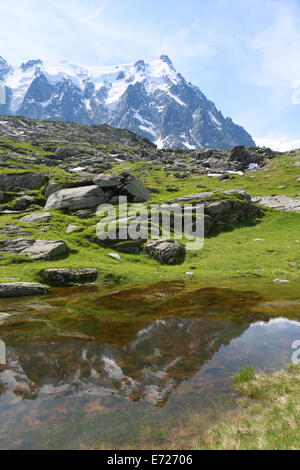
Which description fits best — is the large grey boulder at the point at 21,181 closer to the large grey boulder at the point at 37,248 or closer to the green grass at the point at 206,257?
the green grass at the point at 206,257

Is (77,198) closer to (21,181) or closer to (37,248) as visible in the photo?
(37,248)

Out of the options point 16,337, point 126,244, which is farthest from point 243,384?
point 126,244

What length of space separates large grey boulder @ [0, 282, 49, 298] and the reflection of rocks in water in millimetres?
9430

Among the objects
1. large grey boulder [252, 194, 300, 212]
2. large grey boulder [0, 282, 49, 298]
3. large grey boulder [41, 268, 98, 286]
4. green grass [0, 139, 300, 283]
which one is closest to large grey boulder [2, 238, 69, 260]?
green grass [0, 139, 300, 283]

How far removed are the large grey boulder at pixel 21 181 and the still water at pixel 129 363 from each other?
4889cm

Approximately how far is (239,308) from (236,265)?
13.3 meters

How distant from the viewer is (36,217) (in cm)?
4062

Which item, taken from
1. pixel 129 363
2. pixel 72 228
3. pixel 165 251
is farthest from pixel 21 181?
pixel 129 363

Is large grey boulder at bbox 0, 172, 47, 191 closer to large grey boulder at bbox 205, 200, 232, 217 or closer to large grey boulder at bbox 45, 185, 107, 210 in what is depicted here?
large grey boulder at bbox 45, 185, 107, 210

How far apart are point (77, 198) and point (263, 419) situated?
151 feet

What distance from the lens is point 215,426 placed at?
21.3ft

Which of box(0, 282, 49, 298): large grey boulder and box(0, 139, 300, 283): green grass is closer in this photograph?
box(0, 282, 49, 298): large grey boulder

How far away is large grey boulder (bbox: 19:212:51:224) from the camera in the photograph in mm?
39188
